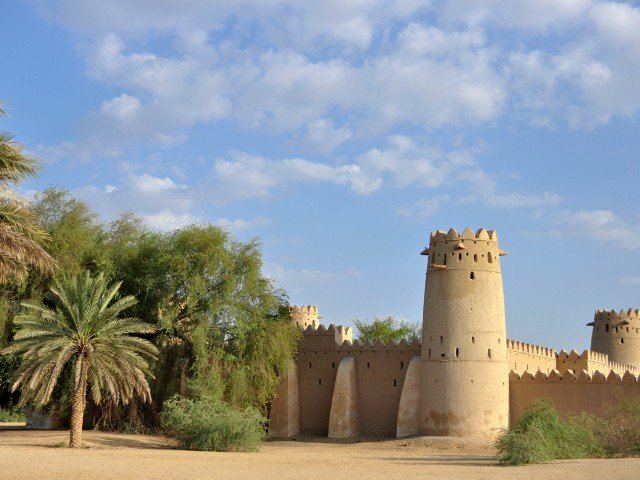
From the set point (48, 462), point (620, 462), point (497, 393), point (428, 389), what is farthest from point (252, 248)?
point (620, 462)

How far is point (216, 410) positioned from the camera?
30766 mm

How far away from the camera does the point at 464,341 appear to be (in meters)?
33.5

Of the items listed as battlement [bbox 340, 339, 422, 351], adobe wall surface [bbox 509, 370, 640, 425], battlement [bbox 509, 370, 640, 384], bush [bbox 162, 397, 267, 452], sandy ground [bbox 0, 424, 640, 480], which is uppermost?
battlement [bbox 340, 339, 422, 351]

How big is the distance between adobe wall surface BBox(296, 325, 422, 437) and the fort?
0.04 meters

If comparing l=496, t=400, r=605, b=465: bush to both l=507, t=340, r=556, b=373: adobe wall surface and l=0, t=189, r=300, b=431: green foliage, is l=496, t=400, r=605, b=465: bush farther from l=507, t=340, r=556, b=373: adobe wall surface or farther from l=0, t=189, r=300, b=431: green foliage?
l=0, t=189, r=300, b=431: green foliage

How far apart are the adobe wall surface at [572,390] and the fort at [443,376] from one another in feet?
0.13

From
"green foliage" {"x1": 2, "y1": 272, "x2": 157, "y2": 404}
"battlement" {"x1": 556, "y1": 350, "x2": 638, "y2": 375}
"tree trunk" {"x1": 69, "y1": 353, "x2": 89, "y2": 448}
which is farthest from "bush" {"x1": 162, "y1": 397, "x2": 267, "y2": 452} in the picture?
"battlement" {"x1": 556, "y1": 350, "x2": 638, "y2": 375}

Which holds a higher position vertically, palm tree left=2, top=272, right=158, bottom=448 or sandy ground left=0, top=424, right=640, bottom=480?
palm tree left=2, top=272, right=158, bottom=448

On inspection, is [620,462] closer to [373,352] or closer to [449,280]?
[449,280]

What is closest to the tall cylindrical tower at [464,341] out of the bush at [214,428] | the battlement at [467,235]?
the battlement at [467,235]

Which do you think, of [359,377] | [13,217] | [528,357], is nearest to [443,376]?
[359,377]

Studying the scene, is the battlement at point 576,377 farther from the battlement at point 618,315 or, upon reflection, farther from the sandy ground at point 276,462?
the battlement at point 618,315

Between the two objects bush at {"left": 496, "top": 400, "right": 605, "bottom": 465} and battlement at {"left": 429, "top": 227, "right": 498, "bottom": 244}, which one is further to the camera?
battlement at {"left": 429, "top": 227, "right": 498, "bottom": 244}

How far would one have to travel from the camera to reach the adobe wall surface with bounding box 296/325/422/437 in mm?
36188
